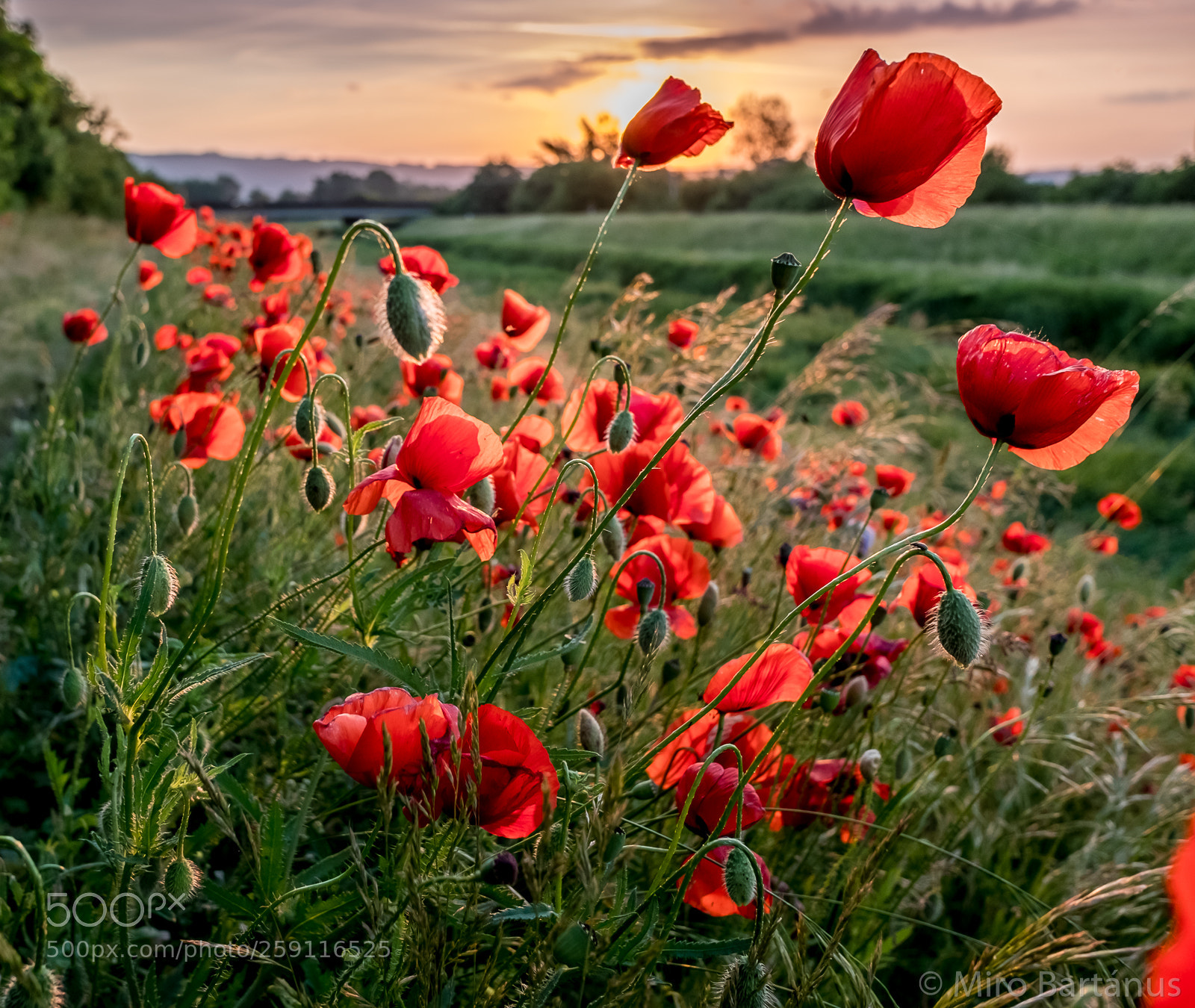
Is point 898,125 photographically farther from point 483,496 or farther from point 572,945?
point 572,945

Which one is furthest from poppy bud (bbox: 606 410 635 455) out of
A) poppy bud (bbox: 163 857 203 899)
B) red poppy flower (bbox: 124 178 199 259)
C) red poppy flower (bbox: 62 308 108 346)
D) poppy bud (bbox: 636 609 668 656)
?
red poppy flower (bbox: 62 308 108 346)

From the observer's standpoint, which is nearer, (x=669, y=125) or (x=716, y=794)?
(x=716, y=794)

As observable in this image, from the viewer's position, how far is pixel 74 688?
1.21 metres

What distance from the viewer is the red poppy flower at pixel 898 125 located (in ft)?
3.07

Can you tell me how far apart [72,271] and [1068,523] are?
958 cm

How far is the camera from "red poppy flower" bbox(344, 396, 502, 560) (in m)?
1.05

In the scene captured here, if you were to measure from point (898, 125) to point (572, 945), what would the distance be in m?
0.88

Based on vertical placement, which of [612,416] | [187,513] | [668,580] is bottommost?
[668,580]

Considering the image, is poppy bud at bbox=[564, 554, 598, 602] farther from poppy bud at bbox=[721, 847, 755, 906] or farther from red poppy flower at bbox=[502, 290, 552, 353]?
red poppy flower at bbox=[502, 290, 552, 353]

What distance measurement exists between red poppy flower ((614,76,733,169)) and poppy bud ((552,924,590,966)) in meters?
1.03

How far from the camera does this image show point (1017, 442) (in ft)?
3.40

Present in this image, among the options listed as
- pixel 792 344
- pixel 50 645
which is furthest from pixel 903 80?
pixel 792 344

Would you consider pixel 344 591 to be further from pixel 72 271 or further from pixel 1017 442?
pixel 72 271

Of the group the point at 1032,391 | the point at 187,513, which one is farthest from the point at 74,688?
the point at 1032,391
